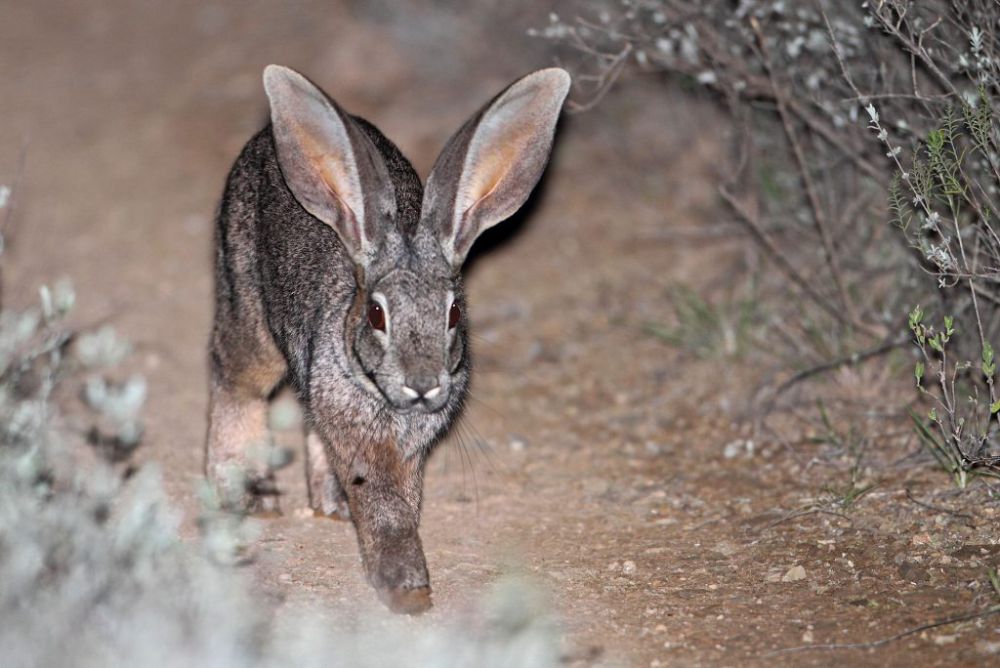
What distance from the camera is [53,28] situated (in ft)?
42.8

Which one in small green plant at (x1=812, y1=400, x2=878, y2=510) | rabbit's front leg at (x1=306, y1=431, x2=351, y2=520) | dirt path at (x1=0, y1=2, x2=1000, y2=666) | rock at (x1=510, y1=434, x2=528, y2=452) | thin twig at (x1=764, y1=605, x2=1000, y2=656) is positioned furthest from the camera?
rock at (x1=510, y1=434, x2=528, y2=452)

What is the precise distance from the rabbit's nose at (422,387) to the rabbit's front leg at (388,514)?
50 centimetres

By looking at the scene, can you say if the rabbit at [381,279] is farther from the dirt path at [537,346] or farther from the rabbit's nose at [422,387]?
the dirt path at [537,346]

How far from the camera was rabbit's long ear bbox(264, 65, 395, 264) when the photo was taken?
5465mm

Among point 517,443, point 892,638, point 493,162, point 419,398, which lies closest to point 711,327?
point 517,443

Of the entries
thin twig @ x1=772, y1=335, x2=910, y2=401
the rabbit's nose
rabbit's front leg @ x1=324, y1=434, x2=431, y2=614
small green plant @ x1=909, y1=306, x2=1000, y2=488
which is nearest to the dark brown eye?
the rabbit's nose

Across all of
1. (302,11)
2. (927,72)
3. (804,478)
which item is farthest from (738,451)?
(302,11)

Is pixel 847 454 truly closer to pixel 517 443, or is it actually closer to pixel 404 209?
pixel 517 443

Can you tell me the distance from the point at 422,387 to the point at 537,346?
3290 millimetres

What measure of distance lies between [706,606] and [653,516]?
3.59 feet

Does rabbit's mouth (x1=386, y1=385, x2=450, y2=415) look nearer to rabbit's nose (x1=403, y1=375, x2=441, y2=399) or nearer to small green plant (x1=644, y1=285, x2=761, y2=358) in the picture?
rabbit's nose (x1=403, y1=375, x2=441, y2=399)

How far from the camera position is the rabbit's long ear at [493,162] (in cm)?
553

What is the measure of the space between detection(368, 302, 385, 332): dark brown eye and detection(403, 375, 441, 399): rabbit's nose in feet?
0.97

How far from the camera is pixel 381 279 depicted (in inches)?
216
